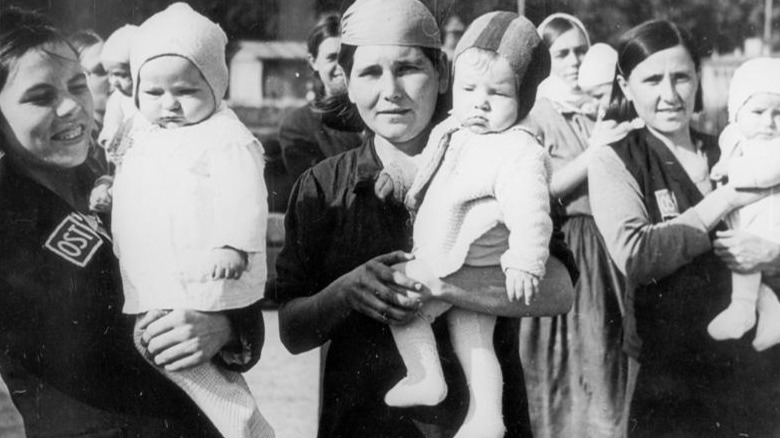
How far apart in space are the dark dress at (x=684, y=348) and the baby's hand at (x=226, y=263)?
4.20 ft

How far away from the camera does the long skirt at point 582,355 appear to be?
13.7 feet

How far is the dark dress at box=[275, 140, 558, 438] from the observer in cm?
384

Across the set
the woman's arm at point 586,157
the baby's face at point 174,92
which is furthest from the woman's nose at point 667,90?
the baby's face at point 174,92

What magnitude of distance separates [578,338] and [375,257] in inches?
31.9

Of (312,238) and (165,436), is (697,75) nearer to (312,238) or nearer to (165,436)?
(312,238)

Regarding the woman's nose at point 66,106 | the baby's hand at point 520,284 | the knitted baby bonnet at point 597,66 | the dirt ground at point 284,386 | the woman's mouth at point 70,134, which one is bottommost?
the dirt ground at point 284,386

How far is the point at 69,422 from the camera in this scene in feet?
12.7

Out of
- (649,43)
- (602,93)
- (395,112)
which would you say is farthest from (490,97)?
(649,43)

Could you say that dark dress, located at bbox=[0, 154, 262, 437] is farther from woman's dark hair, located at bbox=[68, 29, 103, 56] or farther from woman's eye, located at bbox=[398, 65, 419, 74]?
woman's eye, located at bbox=[398, 65, 419, 74]

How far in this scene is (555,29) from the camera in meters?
4.05

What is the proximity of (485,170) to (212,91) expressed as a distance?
83cm

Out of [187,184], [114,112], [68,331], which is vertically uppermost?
[114,112]

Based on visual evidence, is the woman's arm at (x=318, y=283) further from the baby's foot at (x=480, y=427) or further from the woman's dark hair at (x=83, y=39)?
the woman's dark hair at (x=83, y=39)

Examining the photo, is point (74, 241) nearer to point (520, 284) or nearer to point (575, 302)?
point (520, 284)
